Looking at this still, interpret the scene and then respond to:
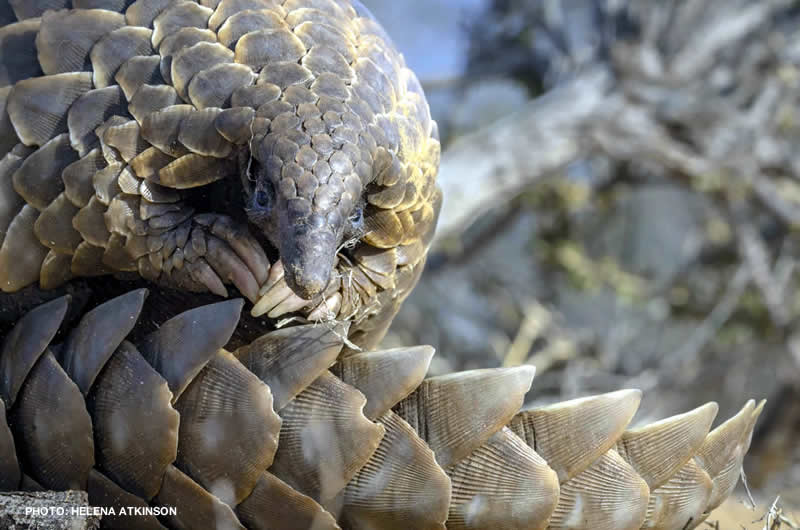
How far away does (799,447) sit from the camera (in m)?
4.72

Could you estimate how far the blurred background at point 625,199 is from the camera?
4086 mm

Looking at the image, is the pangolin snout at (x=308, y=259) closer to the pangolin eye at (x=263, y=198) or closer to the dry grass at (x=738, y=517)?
the pangolin eye at (x=263, y=198)

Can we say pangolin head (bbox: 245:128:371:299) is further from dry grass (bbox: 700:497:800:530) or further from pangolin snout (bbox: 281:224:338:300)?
dry grass (bbox: 700:497:800:530)

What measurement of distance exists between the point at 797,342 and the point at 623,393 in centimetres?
361

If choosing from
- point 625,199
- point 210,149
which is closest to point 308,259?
point 210,149

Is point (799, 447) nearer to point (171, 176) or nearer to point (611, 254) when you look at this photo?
point (611, 254)

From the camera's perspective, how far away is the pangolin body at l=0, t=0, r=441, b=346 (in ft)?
4.66

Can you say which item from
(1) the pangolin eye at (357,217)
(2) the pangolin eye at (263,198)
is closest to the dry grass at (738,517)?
(1) the pangolin eye at (357,217)

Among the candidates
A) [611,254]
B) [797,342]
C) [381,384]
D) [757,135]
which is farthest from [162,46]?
[611,254]

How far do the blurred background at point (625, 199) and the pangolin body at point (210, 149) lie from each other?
2.10m

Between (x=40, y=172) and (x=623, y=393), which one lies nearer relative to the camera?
(x=623, y=393)

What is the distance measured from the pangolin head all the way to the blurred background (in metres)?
2.20

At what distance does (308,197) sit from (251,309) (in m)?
0.29

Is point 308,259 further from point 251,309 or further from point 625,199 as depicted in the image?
point 625,199
